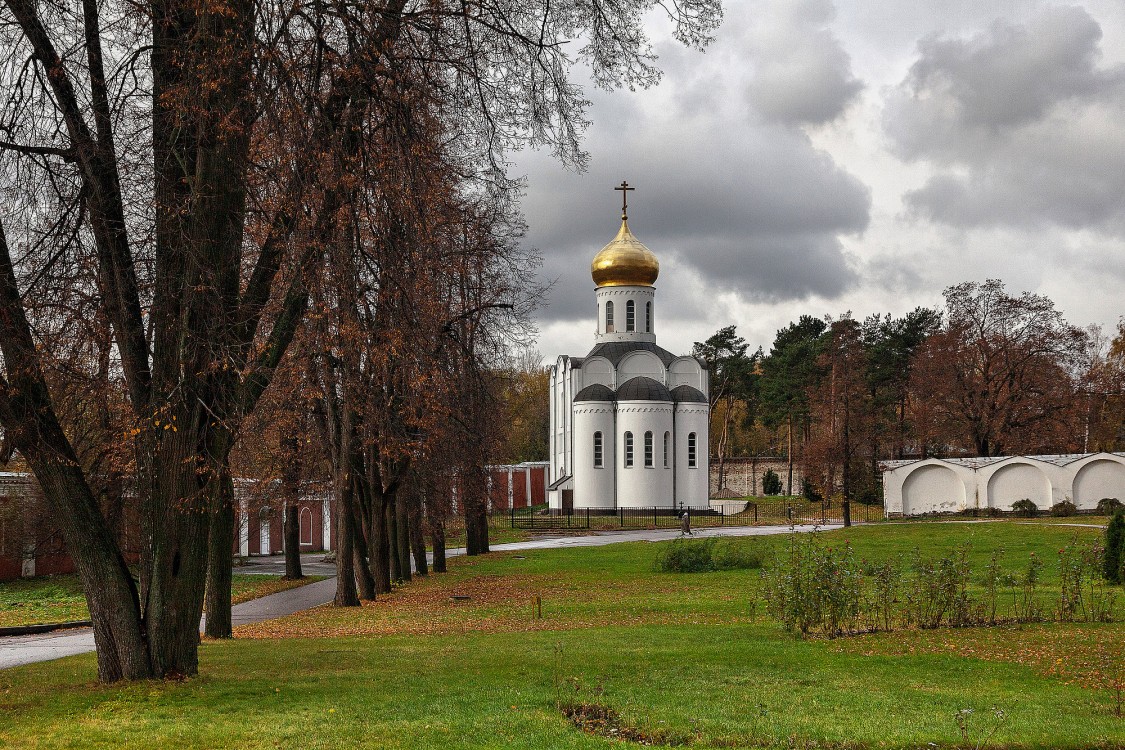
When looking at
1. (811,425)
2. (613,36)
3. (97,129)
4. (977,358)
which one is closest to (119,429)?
(97,129)

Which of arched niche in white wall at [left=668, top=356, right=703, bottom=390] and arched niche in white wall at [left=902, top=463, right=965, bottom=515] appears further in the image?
arched niche in white wall at [left=668, top=356, right=703, bottom=390]

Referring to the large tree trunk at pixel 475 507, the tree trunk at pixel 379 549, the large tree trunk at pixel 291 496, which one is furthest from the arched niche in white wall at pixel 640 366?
the tree trunk at pixel 379 549

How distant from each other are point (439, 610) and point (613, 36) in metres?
11.5

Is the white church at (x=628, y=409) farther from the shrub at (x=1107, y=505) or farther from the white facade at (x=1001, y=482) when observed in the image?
the shrub at (x=1107, y=505)

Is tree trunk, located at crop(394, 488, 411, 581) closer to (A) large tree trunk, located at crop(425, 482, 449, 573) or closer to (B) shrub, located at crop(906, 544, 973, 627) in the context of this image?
(A) large tree trunk, located at crop(425, 482, 449, 573)

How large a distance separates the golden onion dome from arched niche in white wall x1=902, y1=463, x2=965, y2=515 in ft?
65.9

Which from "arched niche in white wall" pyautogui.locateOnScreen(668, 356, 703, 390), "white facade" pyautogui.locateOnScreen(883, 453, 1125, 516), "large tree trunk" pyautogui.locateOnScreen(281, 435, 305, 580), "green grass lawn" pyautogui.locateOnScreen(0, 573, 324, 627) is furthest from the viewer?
"arched niche in white wall" pyautogui.locateOnScreen(668, 356, 703, 390)

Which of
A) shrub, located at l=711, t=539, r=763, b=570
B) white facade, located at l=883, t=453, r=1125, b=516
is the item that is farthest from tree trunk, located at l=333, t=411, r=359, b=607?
white facade, located at l=883, t=453, r=1125, b=516

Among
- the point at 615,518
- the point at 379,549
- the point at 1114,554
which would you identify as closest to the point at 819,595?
the point at 1114,554

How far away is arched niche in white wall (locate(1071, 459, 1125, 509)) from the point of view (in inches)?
1754

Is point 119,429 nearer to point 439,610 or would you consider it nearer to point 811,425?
point 439,610

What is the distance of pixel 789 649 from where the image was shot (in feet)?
39.2

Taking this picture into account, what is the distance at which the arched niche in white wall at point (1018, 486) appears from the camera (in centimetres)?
4603

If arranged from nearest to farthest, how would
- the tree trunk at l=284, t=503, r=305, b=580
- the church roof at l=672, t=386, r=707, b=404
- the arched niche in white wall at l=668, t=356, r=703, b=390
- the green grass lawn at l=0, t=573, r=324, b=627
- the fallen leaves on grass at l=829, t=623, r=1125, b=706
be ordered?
the fallen leaves on grass at l=829, t=623, r=1125, b=706, the green grass lawn at l=0, t=573, r=324, b=627, the tree trunk at l=284, t=503, r=305, b=580, the church roof at l=672, t=386, r=707, b=404, the arched niche in white wall at l=668, t=356, r=703, b=390
